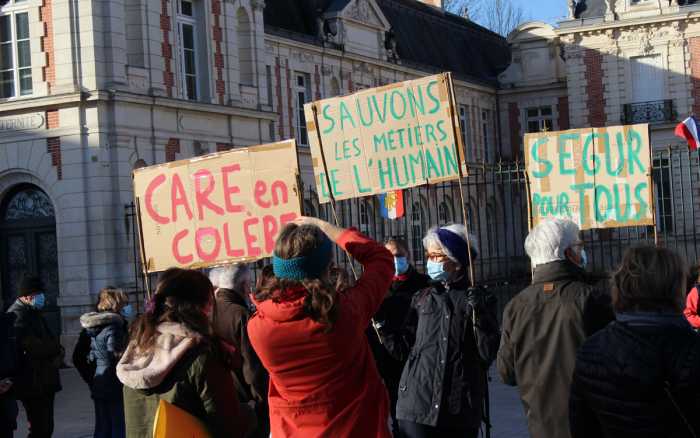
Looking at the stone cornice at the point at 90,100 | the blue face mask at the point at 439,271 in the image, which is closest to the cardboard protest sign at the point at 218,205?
the blue face mask at the point at 439,271

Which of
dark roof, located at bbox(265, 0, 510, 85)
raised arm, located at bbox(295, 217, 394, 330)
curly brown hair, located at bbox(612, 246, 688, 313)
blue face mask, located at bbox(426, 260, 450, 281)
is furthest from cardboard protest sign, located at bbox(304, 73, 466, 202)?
dark roof, located at bbox(265, 0, 510, 85)

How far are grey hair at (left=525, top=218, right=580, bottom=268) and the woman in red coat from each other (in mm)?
1066

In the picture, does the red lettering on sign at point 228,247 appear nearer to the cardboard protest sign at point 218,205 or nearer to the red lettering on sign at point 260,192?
the cardboard protest sign at point 218,205

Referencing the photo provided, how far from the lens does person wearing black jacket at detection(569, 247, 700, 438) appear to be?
141 inches

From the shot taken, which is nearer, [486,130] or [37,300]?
[37,300]

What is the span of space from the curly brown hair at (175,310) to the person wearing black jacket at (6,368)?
3.79 metres

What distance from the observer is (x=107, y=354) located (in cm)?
853

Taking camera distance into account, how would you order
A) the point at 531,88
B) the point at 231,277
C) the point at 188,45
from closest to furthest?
the point at 231,277
the point at 188,45
the point at 531,88

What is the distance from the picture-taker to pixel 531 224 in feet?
28.9

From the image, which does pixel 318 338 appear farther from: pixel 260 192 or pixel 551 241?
pixel 260 192

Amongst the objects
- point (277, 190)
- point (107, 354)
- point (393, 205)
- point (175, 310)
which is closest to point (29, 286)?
point (107, 354)

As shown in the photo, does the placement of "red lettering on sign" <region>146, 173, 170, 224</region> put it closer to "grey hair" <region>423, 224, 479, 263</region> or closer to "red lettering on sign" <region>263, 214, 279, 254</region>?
"red lettering on sign" <region>263, 214, 279, 254</region>

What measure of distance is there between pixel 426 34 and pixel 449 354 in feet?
116

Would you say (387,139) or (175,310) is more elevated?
(387,139)
